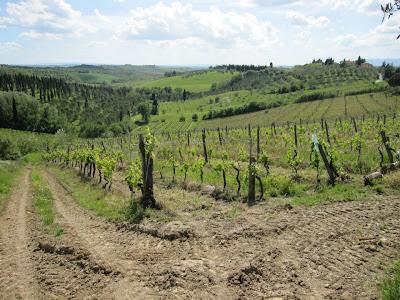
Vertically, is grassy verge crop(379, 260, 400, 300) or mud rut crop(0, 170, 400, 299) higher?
grassy verge crop(379, 260, 400, 300)

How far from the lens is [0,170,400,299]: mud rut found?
8266 millimetres

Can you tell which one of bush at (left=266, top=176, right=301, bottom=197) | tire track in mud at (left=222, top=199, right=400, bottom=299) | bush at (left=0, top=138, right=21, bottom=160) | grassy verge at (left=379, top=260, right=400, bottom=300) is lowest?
bush at (left=0, top=138, right=21, bottom=160)

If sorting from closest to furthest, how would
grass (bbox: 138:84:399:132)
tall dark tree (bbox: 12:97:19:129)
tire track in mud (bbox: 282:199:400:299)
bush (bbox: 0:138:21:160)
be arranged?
tire track in mud (bbox: 282:199:400:299) → bush (bbox: 0:138:21:160) → grass (bbox: 138:84:399:132) → tall dark tree (bbox: 12:97:19:129)

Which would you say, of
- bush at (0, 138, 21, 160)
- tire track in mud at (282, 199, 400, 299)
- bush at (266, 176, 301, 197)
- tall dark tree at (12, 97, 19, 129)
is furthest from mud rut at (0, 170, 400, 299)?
tall dark tree at (12, 97, 19, 129)

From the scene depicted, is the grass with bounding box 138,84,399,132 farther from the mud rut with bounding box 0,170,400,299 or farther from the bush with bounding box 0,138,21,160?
the mud rut with bounding box 0,170,400,299

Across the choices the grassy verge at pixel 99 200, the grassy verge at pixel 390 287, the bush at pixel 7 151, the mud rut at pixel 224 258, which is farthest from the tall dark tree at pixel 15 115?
the grassy verge at pixel 390 287

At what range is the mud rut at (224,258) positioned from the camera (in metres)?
8.27

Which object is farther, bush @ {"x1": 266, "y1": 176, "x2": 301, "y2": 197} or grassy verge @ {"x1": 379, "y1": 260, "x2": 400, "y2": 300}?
bush @ {"x1": 266, "y1": 176, "x2": 301, "y2": 197}

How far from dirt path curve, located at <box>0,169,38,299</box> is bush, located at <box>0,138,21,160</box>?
5245 centimetres

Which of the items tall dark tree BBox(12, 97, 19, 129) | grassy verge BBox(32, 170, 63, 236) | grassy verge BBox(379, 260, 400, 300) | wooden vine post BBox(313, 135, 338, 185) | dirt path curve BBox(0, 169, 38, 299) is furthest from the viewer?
tall dark tree BBox(12, 97, 19, 129)

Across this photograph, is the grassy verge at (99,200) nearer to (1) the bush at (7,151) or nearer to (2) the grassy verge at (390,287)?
(2) the grassy verge at (390,287)

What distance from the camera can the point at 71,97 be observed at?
6161 inches

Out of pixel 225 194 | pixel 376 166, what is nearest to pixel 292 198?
pixel 225 194

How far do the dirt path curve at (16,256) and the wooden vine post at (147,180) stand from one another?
4437mm
